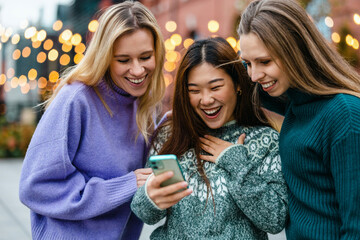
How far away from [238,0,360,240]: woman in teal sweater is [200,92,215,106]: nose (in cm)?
32

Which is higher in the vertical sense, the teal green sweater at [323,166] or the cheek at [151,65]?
the cheek at [151,65]

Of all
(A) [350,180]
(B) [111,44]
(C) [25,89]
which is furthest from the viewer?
(C) [25,89]

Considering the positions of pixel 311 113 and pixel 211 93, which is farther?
pixel 211 93

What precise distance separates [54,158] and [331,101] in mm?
1328

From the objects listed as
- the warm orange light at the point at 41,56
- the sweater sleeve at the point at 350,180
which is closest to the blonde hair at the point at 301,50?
the sweater sleeve at the point at 350,180

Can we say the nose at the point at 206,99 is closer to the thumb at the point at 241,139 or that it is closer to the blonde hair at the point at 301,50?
the thumb at the point at 241,139

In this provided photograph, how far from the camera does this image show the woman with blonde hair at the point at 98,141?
1.97 meters

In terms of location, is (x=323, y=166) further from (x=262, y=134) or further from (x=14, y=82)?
(x=14, y=82)

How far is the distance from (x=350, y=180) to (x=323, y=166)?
0.14 m

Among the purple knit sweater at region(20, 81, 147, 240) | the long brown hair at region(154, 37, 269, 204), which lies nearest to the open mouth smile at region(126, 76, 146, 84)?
the purple knit sweater at region(20, 81, 147, 240)

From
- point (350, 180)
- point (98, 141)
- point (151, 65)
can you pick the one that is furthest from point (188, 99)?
point (350, 180)

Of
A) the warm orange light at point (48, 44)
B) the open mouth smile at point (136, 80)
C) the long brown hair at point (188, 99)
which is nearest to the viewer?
the long brown hair at point (188, 99)

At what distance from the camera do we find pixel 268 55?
5.30 feet

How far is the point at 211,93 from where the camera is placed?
200 cm
